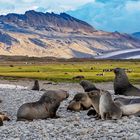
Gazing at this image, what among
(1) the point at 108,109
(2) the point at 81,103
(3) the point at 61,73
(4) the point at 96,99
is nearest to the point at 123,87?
(2) the point at 81,103

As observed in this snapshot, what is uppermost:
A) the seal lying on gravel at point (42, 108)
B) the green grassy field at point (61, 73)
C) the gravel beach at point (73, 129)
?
the green grassy field at point (61, 73)

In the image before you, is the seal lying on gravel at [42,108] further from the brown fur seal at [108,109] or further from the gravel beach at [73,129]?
the brown fur seal at [108,109]

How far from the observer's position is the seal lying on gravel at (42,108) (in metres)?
20.4

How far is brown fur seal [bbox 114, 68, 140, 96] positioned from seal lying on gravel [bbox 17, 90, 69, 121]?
11.3 m

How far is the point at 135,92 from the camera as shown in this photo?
3219cm

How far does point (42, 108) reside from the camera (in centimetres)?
2073

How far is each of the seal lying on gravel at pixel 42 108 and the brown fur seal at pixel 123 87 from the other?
11299mm

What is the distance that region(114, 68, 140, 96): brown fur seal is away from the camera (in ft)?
106

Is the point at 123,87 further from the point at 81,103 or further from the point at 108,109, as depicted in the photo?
the point at 108,109

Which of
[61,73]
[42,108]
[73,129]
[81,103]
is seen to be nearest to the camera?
[73,129]

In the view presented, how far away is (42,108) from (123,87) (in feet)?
44.0

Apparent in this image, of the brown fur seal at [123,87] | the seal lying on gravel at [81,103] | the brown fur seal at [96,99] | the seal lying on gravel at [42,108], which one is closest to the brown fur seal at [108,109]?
the brown fur seal at [96,99]

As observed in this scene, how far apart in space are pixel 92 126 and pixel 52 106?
4323 mm

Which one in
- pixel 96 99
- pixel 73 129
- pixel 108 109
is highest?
pixel 96 99
